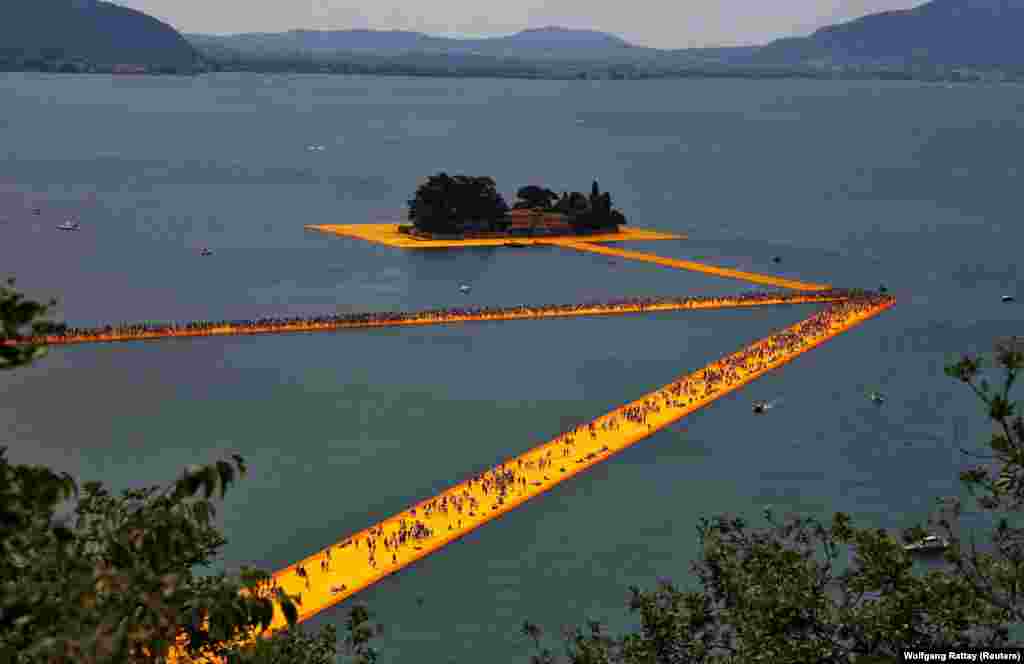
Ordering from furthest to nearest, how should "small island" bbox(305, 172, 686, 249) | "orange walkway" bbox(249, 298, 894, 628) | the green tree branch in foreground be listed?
"small island" bbox(305, 172, 686, 249) → "orange walkway" bbox(249, 298, 894, 628) → the green tree branch in foreground

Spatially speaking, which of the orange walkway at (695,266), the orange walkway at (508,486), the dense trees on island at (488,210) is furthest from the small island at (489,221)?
the orange walkway at (508,486)

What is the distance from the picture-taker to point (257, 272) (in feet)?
305

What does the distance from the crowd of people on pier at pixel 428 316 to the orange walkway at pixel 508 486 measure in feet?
36.1

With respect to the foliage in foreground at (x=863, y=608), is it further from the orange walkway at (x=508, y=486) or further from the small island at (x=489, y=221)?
the small island at (x=489, y=221)

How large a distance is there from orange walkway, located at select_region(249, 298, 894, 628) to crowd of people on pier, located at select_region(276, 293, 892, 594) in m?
0.03

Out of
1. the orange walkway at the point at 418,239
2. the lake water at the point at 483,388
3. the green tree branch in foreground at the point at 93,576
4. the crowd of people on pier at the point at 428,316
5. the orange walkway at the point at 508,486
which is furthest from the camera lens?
the orange walkway at the point at 418,239

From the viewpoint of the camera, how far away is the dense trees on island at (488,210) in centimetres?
10525

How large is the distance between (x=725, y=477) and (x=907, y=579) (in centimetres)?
3392

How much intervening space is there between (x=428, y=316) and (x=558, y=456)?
90.8 feet

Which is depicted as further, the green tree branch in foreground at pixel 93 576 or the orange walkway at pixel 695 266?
the orange walkway at pixel 695 266

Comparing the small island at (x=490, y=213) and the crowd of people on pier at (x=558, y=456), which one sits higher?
the small island at (x=490, y=213)

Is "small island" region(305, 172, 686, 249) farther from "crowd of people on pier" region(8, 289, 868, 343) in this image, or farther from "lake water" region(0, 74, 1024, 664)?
"crowd of people on pier" region(8, 289, 868, 343)

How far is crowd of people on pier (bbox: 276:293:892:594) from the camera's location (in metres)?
42.8

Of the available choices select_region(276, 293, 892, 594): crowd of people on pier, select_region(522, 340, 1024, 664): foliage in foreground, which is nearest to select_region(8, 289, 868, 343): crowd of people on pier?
select_region(276, 293, 892, 594): crowd of people on pier
